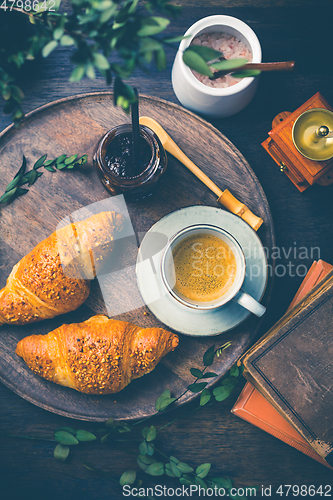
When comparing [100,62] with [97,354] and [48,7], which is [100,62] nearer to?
[48,7]

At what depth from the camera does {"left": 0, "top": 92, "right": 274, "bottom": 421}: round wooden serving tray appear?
1.33m

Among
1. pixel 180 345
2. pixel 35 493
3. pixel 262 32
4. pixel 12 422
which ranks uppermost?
pixel 262 32

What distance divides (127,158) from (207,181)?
0.32 meters

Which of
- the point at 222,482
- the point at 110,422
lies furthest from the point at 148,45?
the point at 222,482

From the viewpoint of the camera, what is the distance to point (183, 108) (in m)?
1.33

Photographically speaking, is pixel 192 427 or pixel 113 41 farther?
pixel 192 427

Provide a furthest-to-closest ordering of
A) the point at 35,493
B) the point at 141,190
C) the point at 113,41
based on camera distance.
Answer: the point at 35,493
the point at 141,190
the point at 113,41

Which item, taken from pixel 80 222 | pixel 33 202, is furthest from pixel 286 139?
pixel 33 202

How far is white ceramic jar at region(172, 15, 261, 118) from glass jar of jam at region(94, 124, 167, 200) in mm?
236

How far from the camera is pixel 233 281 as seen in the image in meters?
1.24

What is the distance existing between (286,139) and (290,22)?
0.55 meters

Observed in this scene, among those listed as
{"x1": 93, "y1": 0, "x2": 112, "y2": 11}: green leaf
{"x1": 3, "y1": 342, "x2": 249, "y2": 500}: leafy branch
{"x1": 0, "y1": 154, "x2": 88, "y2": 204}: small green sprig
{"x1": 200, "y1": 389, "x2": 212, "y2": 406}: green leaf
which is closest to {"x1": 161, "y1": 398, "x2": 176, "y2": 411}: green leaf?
{"x1": 3, "y1": 342, "x2": 249, "y2": 500}: leafy branch

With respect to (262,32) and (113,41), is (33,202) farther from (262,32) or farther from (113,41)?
(262,32)

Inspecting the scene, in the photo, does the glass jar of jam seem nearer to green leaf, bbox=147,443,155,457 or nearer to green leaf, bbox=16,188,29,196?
green leaf, bbox=16,188,29,196
